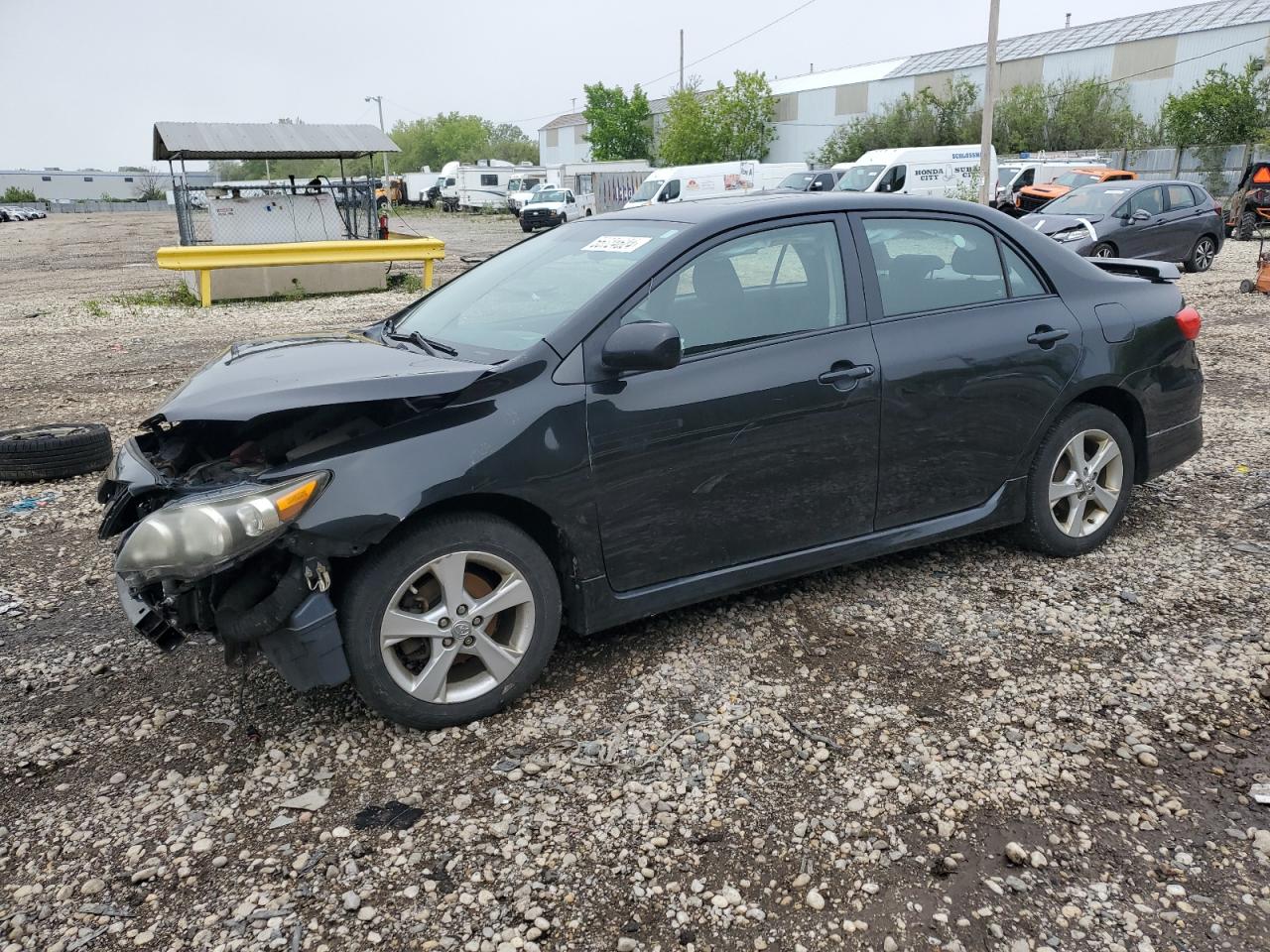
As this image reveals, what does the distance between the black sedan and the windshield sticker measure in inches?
0.7

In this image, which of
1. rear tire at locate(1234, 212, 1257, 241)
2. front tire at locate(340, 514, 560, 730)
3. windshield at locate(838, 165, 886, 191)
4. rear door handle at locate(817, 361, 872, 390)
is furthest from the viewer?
windshield at locate(838, 165, 886, 191)

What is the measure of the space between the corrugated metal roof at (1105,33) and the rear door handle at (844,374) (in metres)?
54.8

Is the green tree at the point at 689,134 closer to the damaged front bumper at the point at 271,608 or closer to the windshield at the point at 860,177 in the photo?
the windshield at the point at 860,177

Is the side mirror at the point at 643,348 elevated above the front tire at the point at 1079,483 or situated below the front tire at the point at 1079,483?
above

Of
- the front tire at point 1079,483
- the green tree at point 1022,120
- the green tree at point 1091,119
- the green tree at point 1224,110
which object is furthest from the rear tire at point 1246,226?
the green tree at point 1022,120

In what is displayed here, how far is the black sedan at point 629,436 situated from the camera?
3129 millimetres

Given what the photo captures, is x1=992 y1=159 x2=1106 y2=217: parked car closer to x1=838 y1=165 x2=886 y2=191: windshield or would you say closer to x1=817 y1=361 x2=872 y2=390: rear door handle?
x1=838 y1=165 x2=886 y2=191: windshield

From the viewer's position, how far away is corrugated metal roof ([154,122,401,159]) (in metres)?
17.2

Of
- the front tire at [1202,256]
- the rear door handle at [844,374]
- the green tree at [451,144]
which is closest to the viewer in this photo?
the rear door handle at [844,374]

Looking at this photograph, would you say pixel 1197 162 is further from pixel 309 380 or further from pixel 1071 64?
pixel 309 380

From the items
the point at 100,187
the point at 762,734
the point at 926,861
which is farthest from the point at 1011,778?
the point at 100,187

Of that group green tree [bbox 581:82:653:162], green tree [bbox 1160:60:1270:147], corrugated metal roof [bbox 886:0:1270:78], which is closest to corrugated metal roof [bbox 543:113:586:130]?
green tree [bbox 581:82:653:162]

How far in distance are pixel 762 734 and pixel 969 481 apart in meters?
1.67

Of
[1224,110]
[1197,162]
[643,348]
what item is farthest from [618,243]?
[1224,110]
